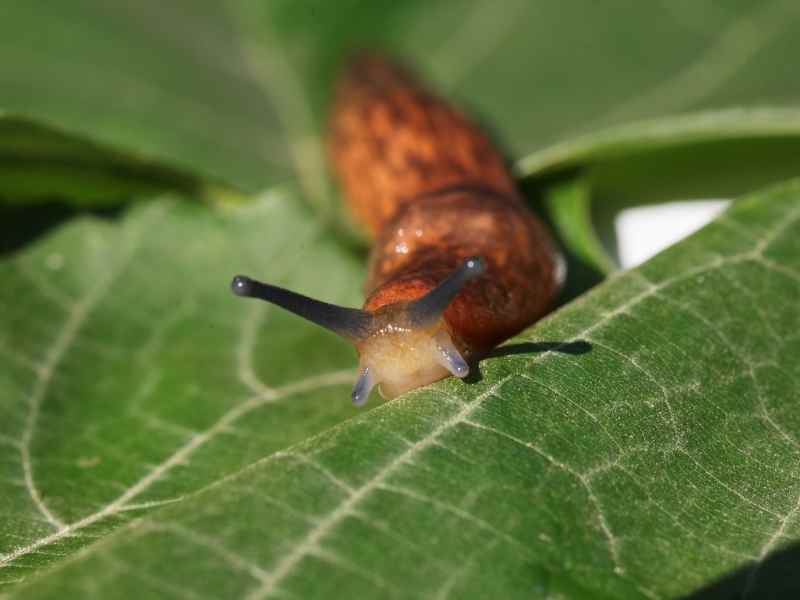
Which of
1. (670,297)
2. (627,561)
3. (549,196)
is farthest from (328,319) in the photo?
(549,196)

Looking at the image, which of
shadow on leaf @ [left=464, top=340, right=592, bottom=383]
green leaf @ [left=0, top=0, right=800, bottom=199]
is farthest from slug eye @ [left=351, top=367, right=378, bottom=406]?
green leaf @ [left=0, top=0, right=800, bottom=199]

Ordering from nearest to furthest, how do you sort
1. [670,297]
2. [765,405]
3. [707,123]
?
[765,405] < [670,297] < [707,123]

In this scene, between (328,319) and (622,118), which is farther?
(622,118)

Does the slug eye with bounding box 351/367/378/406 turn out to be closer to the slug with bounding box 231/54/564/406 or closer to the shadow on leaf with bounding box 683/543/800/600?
the slug with bounding box 231/54/564/406

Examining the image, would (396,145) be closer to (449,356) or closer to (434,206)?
(434,206)

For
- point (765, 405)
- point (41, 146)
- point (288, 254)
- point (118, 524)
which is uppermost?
point (41, 146)

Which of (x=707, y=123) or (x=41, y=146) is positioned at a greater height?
(x=41, y=146)

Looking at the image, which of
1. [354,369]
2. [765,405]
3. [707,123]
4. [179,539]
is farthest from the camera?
[707,123]

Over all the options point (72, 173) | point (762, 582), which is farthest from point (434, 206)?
point (762, 582)

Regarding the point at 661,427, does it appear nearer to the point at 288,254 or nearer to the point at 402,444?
the point at 402,444
